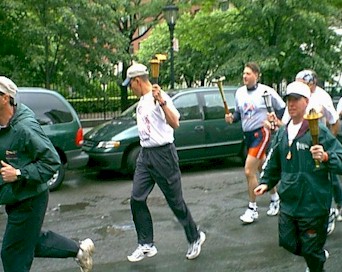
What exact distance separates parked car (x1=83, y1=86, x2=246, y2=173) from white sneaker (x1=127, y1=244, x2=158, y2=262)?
4.49 m

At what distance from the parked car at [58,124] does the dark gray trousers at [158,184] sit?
4096mm

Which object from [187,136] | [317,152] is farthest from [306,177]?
[187,136]

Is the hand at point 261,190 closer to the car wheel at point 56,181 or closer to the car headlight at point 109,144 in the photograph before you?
the car wheel at point 56,181

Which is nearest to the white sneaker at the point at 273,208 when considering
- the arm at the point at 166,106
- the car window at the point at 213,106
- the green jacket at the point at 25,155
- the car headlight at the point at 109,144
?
the arm at the point at 166,106

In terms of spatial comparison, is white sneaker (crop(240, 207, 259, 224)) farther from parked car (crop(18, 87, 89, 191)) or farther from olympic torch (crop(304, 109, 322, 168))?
parked car (crop(18, 87, 89, 191))

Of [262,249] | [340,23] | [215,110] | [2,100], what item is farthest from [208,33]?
[2,100]

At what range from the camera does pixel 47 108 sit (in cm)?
998

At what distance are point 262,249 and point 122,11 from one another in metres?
14.6

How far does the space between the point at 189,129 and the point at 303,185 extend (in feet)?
21.6

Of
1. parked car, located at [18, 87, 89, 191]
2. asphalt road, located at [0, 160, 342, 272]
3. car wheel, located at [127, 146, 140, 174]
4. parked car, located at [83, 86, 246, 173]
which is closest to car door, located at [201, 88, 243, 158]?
parked car, located at [83, 86, 246, 173]

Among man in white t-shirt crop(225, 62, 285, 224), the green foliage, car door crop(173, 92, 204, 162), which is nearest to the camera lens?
man in white t-shirt crop(225, 62, 285, 224)

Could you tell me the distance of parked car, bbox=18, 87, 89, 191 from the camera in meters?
9.84

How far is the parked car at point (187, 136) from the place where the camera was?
34.3ft

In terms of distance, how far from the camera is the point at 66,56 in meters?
→ 15.8
